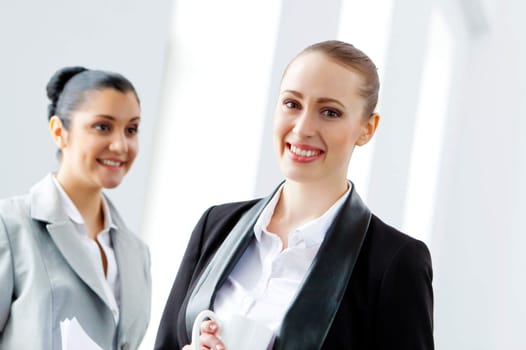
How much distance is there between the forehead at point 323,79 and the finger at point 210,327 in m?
0.44

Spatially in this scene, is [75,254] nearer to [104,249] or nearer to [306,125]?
[104,249]

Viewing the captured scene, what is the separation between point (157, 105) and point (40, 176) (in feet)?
2.45

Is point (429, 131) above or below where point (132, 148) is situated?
below

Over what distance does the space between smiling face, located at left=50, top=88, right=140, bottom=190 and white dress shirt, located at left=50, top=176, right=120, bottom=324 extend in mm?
71

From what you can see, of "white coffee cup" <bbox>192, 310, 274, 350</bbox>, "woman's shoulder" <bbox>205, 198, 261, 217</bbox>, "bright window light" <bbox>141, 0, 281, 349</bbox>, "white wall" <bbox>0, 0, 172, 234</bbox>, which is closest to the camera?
"white coffee cup" <bbox>192, 310, 274, 350</bbox>

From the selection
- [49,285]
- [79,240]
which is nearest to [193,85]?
[79,240]

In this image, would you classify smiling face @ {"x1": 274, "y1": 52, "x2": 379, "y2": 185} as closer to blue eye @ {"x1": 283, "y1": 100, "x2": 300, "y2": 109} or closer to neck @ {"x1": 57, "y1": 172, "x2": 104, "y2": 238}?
blue eye @ {"x1": 283, "y1": 100, "x2": 300, "y2": 109}

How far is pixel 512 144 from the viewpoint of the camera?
7.99 metres

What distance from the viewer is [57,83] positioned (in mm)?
2490

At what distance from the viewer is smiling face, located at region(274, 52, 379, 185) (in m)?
1.49

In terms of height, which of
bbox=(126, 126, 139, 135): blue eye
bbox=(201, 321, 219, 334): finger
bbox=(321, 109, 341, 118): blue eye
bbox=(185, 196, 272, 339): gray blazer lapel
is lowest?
bbox=(201, 321, 219, 334): finger

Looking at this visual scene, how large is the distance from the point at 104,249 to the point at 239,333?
114 cm

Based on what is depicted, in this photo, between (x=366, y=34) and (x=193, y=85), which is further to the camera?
(x=366, y=34)

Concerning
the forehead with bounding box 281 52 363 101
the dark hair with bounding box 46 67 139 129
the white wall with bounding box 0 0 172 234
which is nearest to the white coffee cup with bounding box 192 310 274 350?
the forehead with bounding box 281 52 363 101
